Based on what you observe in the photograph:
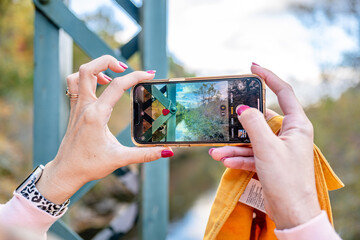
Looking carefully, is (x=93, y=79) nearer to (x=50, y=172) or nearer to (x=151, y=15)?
(x=50, y=172)

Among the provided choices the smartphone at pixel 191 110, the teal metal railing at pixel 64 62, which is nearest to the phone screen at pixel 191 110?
the smartphone at pixel 191 110

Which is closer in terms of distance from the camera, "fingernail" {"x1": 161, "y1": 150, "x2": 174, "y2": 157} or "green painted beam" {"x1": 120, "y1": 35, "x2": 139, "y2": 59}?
"fingernail" {"x1": 161, "y1": 150, "x2": 174, "y2": 157}

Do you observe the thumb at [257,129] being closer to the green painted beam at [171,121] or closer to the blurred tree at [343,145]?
the green painted beam at [171,121]

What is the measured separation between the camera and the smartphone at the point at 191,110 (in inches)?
31.7

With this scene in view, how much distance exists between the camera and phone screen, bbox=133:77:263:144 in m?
0.81

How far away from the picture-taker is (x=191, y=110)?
2.79ft

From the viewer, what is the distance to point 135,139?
0.85 meters

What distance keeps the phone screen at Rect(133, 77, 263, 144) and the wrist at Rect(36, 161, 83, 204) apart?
0.69ft

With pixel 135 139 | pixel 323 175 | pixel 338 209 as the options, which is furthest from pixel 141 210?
pixel 338 209

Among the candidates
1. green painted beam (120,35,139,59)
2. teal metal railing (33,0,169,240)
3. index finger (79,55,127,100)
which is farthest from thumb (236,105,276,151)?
green painted beam (120,35,139,59)

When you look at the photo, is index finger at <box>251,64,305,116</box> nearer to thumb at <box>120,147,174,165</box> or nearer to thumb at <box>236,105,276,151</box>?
thumb at <box>236,105,276,151</box>

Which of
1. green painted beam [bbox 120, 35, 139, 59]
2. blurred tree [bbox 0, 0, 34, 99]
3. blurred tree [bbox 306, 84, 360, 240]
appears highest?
blurred tree [bbox 0, 0, 34, 99]

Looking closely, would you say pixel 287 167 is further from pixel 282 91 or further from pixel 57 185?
pixel 57 185

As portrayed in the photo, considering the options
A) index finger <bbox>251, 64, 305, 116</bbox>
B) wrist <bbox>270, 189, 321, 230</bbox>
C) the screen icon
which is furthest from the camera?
the screen icon
